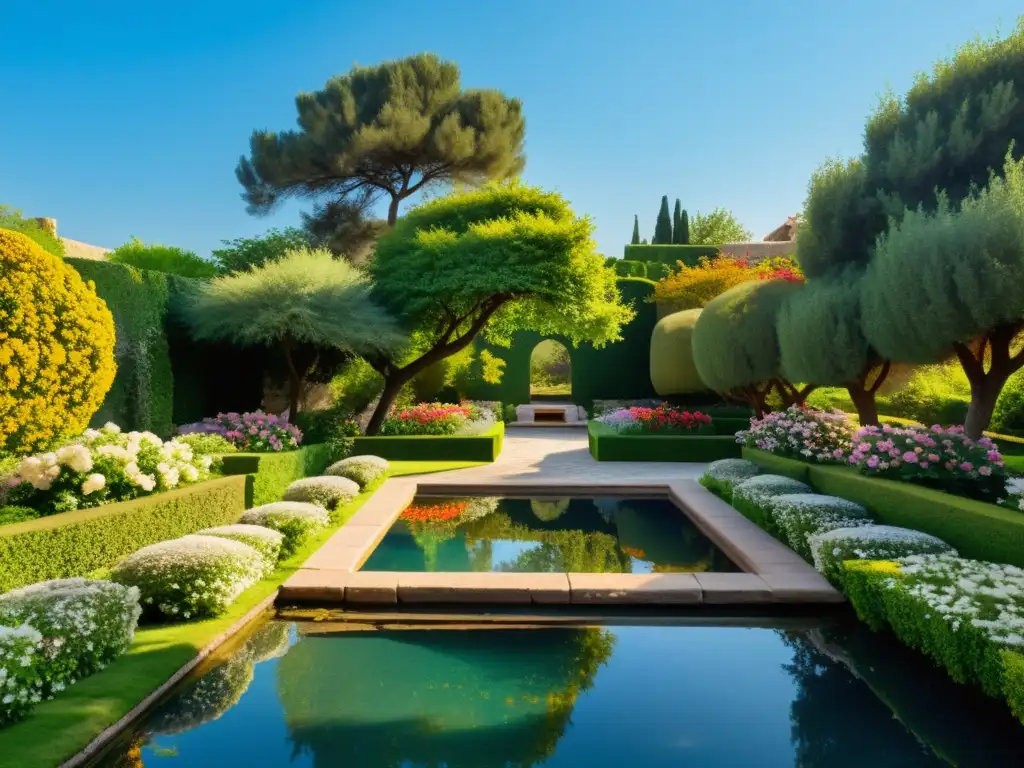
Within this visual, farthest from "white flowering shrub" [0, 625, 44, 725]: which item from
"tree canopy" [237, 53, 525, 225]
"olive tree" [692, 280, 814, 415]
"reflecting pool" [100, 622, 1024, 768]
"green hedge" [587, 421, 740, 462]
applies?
"tree canopy" [237, 53, 525, 225]

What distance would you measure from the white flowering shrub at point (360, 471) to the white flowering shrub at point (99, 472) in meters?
3.16

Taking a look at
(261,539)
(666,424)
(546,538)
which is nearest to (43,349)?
(261,539)

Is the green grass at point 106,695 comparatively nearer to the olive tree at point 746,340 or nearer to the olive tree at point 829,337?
the olive tree at point 829,337

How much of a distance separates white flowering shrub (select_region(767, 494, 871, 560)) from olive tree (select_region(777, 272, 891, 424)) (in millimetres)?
3689

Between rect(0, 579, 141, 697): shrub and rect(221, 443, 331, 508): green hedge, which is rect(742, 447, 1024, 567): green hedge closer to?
rect(0, 579, 141, 697): shrub

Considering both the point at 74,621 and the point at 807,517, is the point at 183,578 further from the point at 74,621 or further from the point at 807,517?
the point at 807,517

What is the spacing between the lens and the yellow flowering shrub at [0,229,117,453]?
698cm

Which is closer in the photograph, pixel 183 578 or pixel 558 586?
pixel 183 578

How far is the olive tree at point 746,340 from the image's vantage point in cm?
1295

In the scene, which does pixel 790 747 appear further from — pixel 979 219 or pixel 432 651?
pixel 979 219

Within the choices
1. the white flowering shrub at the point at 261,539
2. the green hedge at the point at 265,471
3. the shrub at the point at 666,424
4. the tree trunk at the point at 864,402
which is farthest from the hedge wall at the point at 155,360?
the tree trunk at the point at 864,402

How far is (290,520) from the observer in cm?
682

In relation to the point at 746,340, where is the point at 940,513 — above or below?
below

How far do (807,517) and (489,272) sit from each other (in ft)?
27.0
